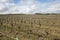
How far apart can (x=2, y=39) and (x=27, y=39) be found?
3386 millimetres

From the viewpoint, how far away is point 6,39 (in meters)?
27.0

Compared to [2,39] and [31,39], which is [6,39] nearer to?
[2,39]

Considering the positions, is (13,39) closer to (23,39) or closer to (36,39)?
(23,39)

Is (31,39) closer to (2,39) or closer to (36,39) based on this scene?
(36,39)

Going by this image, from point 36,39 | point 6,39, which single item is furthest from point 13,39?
point 36,39

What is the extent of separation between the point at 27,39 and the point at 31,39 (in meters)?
1.08

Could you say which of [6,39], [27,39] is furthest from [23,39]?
[6,39]

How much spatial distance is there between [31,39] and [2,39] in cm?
406

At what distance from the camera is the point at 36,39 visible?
27688 mm

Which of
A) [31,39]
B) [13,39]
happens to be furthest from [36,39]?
[13,39]

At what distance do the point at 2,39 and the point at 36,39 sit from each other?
473 centimetres

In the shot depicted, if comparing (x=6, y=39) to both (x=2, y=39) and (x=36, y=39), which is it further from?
(x=36, y=39)

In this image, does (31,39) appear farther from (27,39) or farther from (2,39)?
(2,39)

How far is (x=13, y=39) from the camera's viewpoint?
26359mm
